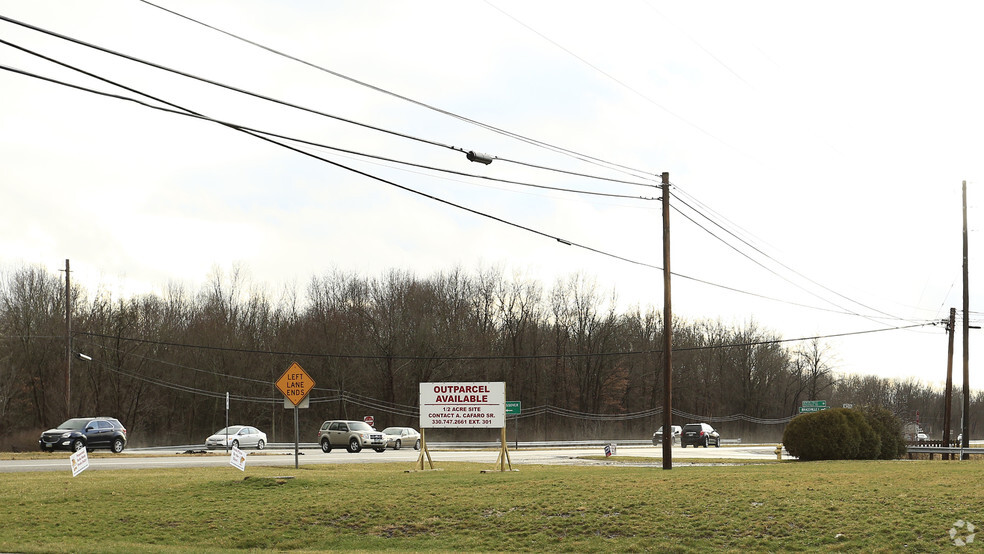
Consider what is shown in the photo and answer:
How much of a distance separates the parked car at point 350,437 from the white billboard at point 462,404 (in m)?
20.5

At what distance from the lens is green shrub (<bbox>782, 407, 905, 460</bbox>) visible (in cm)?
3077

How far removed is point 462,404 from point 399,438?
1046 inches

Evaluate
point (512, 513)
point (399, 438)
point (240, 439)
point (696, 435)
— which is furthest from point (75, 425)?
point (696, 435)

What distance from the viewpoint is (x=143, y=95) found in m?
14.5

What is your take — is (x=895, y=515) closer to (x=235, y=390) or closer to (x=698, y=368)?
(x=235, y=390)

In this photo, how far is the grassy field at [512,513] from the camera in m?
14.8

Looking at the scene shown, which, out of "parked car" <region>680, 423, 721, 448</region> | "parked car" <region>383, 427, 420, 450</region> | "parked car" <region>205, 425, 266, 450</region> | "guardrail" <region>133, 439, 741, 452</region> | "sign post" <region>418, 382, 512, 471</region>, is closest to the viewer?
"sign post" <region>418, 382, 512, 471</region>

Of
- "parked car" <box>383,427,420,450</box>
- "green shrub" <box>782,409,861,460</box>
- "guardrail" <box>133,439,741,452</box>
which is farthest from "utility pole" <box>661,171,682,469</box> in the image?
"parked car" <box>383,427,420,450</box>

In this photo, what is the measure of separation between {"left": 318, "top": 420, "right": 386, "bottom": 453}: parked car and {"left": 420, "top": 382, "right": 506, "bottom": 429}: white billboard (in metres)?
20.5

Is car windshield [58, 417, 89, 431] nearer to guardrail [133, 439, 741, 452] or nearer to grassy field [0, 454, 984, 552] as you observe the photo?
guardrail [133, 439, 741, 452]

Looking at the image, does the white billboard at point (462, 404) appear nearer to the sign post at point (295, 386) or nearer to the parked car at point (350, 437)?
the sign post at point (295, 386)

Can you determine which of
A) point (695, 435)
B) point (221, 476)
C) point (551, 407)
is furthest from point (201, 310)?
point (221, 476)

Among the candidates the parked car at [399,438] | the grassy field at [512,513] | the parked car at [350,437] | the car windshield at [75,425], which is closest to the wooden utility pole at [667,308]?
the grassy field at [512,513]

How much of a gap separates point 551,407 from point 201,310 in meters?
34.2
